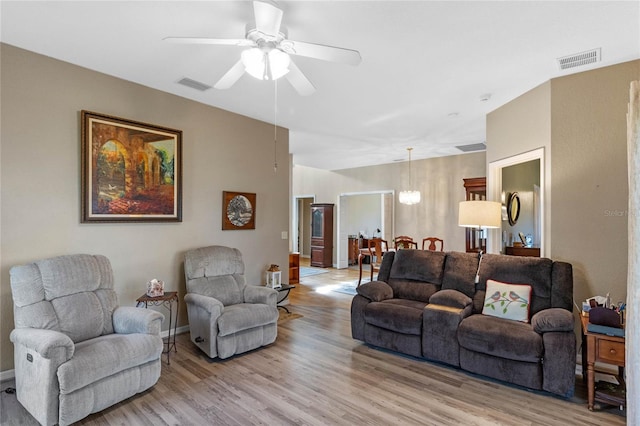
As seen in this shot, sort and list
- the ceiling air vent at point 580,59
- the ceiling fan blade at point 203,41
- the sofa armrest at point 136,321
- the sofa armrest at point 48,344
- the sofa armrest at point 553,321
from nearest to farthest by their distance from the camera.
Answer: the ceiling fan blade at point 203,41, the sofa armrest at point 48,344, the sofa armrest at point 553,321, the sofa armrest at point 136,321, the ceiling air vent at point 580,59

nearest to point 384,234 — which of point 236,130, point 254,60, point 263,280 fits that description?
point 263,280

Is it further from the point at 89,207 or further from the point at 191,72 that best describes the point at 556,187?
the point at 89,207

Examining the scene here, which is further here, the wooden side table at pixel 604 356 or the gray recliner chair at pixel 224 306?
the gray recliner chair at pixel 224 306

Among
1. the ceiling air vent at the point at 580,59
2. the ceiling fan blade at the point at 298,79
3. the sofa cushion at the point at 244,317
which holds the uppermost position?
the ceiling air vent at the point at 580,59

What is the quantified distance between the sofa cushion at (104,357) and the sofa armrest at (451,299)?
2608 millimetres

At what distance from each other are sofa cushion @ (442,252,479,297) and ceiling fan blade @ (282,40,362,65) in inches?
102

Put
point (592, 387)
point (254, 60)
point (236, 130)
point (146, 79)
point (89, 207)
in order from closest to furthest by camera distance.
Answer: point (254, 60), point (592, 387), point (89, 207), point (146, 79), point (236, 130)

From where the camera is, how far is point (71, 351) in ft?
7.49

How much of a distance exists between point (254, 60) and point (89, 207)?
7.65 feet

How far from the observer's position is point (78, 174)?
10.7ft

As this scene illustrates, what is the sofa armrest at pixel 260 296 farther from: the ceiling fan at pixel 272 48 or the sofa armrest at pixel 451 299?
the ceiling fan at pixel 272 48

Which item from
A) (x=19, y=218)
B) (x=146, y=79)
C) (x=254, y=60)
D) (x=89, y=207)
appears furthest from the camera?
(x=146, y=79)

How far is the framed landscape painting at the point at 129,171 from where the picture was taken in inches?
130

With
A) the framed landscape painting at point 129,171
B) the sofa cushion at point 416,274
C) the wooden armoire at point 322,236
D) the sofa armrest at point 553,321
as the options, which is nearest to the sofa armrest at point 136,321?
the framed landscape painting at point 129,171
